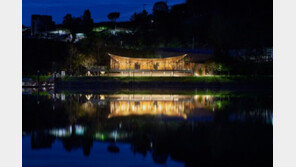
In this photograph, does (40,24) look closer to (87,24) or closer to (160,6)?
(87,24)

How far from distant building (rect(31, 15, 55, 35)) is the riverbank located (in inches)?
1672

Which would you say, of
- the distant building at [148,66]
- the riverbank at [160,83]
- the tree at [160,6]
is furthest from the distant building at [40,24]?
the riverbank at [160,83]

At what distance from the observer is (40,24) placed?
72062 millimetres

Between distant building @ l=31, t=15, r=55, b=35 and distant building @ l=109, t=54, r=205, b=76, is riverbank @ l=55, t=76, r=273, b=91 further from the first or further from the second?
distant building @ l=31, t=15, r=55, b=35

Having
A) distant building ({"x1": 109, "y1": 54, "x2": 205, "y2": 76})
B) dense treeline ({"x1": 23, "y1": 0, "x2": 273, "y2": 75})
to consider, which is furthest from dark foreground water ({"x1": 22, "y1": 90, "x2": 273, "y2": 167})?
dense treeline ({"x1": 23, "y1": 0, "x2": 273, "y2": 75})

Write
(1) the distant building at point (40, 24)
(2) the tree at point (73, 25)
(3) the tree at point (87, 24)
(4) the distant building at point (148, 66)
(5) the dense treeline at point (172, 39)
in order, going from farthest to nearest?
(1) the distant building at point (40, 24), (3) the tree at point (87, 24), (2) the tree at point (73, 25), (5) the dense treeline at point (172, 39), (4) the distant building at point (148, 66)

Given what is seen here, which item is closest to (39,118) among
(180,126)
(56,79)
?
(180,126)

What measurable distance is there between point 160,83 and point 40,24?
4767cm

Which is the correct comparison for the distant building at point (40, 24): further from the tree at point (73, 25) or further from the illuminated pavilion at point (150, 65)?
the illuminated pavilion at point (150, 65)

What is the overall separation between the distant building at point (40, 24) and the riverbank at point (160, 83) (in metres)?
42.5

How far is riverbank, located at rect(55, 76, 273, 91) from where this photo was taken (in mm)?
30438

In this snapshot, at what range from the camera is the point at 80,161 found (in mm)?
5367

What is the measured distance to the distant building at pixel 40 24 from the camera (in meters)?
70.8

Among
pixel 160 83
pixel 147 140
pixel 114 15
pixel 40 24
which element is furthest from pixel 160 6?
pixel 147 140
